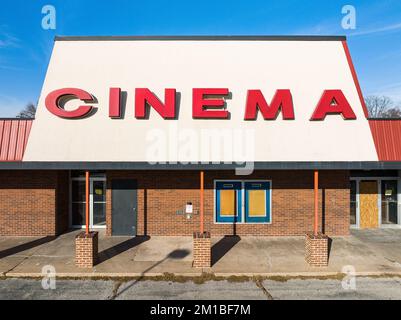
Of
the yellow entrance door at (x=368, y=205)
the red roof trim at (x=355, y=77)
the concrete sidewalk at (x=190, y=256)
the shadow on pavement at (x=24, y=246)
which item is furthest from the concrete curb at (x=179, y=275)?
the red roof trim at (x=355, y=77)

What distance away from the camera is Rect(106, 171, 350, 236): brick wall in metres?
13.1

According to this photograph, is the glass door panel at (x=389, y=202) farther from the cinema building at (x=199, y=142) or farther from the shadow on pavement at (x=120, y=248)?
the shadow on pavement at (x=120, y=248)

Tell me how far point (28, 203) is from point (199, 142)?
27.0 feet

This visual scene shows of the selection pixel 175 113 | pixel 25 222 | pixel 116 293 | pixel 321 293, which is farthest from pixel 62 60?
pixel 321 293

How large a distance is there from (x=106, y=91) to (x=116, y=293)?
7257mm

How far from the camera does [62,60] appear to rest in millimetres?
12227

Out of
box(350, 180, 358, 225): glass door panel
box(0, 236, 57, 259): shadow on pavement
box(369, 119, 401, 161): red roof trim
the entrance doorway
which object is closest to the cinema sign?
box(369, 119, 401, 161): red roof trim

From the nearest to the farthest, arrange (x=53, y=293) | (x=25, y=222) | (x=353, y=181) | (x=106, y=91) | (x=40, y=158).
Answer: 1. (x=53, y=293)
2. (x=40, y=158)
3. (x=106, y=91)
4. (x=25, y=222)
5. (x=353, y=181)

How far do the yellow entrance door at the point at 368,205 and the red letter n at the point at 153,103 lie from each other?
401 inches

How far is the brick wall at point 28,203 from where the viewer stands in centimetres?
1299

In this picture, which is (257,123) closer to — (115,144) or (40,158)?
(115,144)

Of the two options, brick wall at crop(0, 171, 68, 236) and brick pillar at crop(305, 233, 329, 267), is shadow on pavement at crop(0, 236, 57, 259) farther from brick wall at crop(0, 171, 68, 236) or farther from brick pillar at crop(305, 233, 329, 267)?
brick pillar at crop(305, 233, 329, 267)

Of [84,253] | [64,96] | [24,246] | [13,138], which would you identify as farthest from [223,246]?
[13,138]

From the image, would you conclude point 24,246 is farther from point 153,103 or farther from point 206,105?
point 206,105
